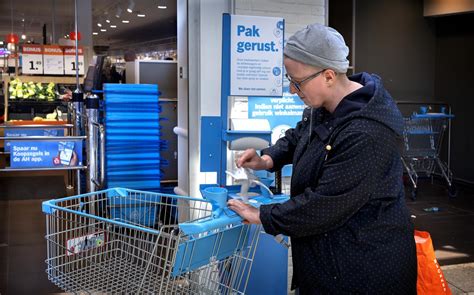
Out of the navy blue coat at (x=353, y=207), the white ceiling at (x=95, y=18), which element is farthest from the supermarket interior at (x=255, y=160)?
the white ceiling at (x=95, y=18)

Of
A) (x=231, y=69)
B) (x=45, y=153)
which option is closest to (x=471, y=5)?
(x=231, y=69)

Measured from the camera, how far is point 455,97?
881 cm

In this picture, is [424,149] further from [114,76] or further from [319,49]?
[319,49]

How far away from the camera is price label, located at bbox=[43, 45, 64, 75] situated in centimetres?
834

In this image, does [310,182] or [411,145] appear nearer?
[310,182]

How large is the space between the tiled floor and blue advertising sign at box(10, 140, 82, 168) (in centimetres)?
99

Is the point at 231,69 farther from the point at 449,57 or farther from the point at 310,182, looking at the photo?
the point at 449,57

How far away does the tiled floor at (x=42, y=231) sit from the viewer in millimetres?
4352

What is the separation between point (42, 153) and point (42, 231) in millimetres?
2094

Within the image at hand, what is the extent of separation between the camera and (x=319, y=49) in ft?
5.80

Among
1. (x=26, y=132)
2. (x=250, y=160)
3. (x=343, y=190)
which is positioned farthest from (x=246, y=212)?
(x=26, y=132)

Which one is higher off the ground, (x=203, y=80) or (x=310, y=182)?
(x=203, y=80)

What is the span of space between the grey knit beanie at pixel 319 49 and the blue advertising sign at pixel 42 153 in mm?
2600

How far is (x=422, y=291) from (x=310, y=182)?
1.57 meters
